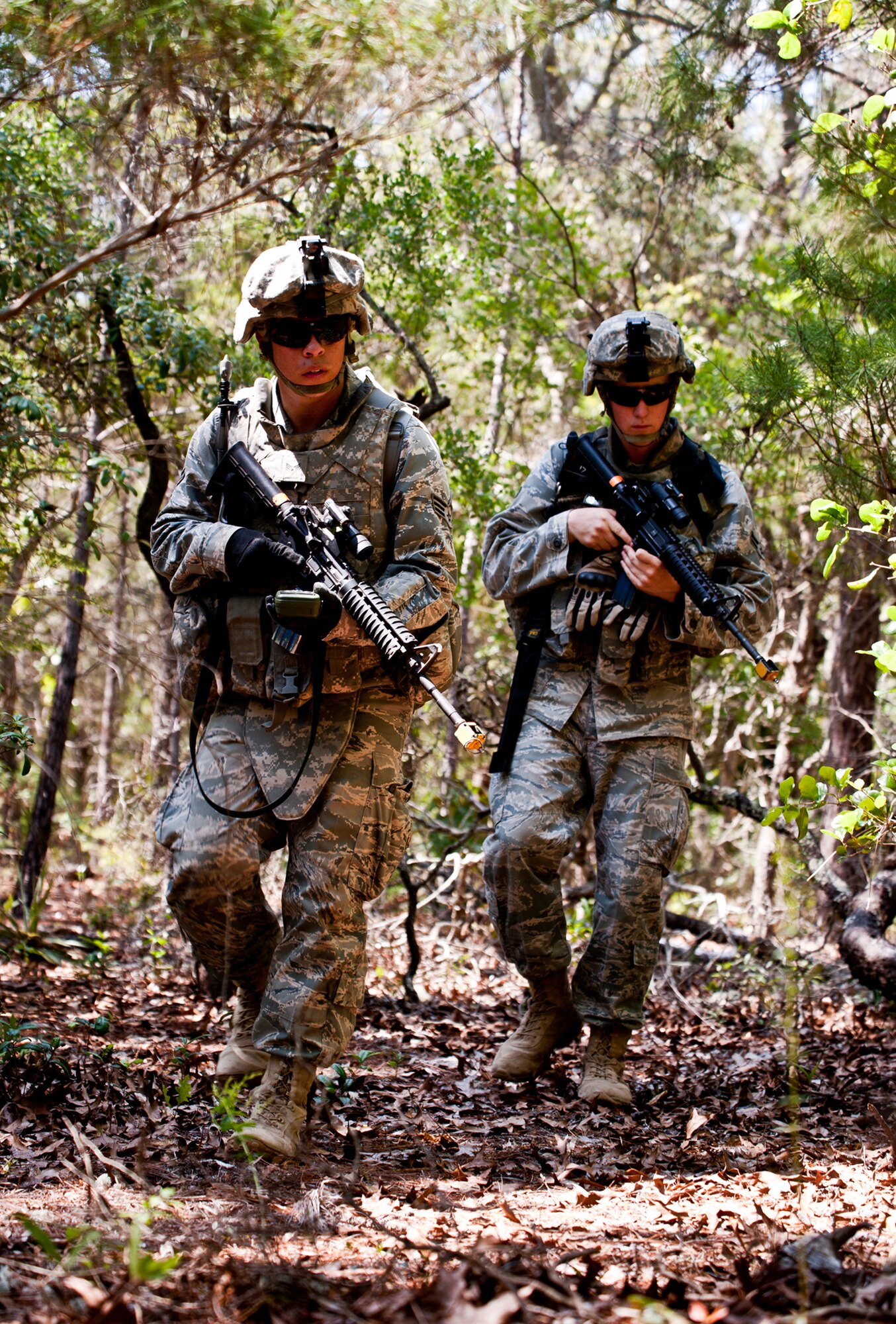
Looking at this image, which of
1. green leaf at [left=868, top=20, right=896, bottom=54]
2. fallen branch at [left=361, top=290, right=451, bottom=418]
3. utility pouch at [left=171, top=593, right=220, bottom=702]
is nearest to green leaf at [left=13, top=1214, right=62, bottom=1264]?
utility pouch at [left=171, top=593, right=220, bottom=702]

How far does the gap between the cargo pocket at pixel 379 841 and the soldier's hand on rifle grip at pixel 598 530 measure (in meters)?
1.12

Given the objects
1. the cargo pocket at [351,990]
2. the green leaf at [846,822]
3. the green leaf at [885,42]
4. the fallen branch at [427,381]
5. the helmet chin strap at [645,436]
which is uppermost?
the green leaf at [885,42]

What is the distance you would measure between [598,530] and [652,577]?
0.26 meters

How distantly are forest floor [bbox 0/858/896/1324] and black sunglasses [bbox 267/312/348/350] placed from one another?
217 cm

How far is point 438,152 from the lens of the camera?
21.8 ft

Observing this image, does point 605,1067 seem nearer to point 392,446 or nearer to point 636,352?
point 392,446

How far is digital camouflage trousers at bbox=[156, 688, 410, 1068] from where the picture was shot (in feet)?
11.4

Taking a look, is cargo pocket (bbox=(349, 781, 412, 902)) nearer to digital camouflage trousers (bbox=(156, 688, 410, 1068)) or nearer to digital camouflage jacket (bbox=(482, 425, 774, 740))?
digital camouflage trousers (bbox=(156, 688, 410, 1068))

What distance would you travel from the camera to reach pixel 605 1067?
4043 millimetres

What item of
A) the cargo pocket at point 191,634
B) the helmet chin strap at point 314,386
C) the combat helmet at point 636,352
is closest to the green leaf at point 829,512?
the combat helmet at point 636,352

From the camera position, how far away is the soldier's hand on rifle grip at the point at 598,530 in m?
4.25

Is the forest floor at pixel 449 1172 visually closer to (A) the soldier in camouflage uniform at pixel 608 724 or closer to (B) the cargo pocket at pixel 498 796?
(A) the soldier in camouflage uniform at pixel 608 724

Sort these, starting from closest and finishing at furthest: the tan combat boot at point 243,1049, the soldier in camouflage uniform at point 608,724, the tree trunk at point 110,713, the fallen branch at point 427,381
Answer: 1. the tan combat boot at point 243,1049
2. the soldier in camouflage uniform at point 608,724
3. the fallen branch at point 427,381
4. the tree trunk at point 110,713

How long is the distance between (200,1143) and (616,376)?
277 centimetres
